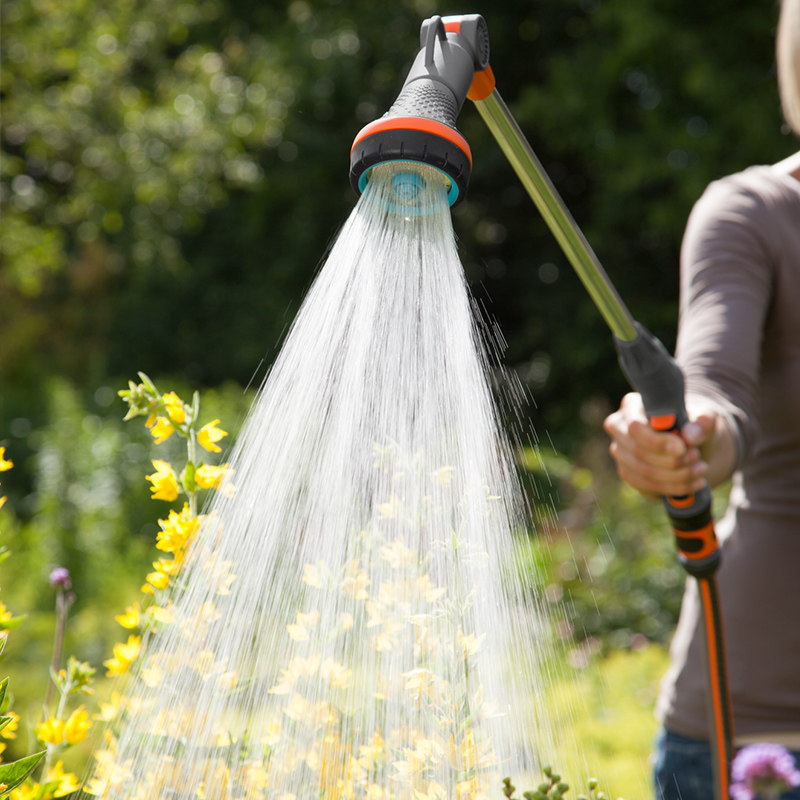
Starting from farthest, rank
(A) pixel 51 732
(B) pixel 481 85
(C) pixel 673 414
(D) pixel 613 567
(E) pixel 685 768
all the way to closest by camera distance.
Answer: (D) pixel 613 567 → (E) pixel 685 768 → (C) pixel 673 414 → (A) pixel 51 732 → (B) pixel 481 85

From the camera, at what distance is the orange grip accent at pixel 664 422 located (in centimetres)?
91

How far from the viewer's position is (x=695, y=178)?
6871 mm

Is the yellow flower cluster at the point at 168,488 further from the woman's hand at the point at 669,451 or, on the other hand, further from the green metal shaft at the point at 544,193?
the woman's hand at the point at 669,451

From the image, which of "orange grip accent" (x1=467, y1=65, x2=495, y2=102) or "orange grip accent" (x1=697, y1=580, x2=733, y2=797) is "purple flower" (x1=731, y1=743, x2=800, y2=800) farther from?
"orange grip accent" (x1=467, y1=65, x2=495, y2=102)

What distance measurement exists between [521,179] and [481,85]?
5.1 inches

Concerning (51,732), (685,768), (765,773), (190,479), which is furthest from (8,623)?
(685,768)

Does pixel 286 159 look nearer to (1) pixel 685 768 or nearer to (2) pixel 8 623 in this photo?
(1) pixel 685 768

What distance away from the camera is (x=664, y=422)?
0.92m

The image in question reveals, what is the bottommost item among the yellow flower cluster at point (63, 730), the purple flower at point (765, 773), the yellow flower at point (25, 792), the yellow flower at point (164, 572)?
the yellow flower at point (25, 792)

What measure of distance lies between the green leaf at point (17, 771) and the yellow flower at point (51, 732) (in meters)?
0.08

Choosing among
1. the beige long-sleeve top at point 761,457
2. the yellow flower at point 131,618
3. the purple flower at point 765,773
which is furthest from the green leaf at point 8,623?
the beige long-sleeve top at point 761,457

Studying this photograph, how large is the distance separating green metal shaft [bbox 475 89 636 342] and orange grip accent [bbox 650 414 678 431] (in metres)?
0.23

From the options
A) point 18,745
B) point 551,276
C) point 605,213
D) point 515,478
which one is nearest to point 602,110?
point 605,213

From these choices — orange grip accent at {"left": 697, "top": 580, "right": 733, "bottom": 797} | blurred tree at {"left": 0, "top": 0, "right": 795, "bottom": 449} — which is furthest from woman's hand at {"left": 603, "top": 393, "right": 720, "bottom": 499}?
blurred tree at {"left": 0, "top": 0, "right": 795, "bottom": 449}
